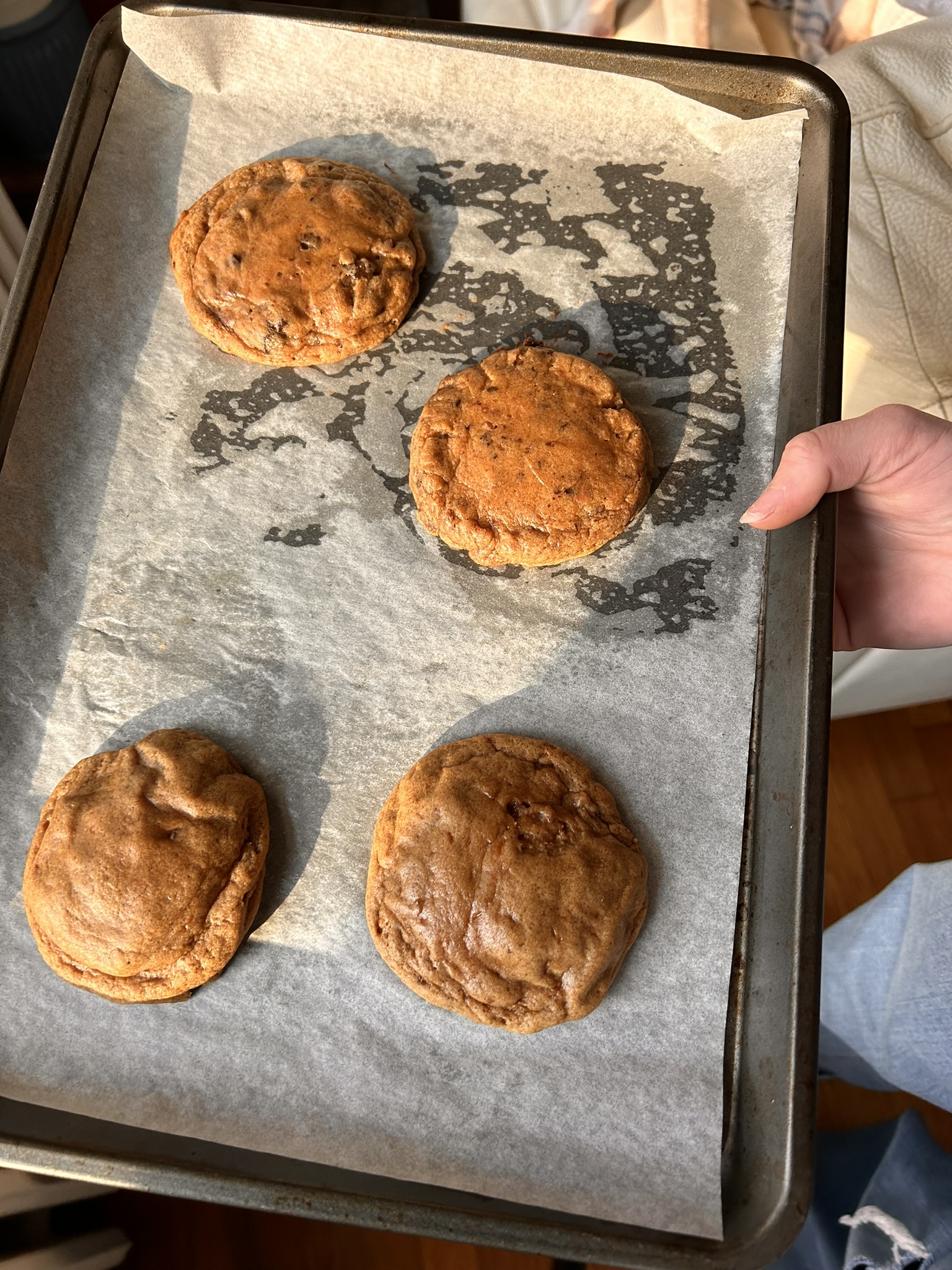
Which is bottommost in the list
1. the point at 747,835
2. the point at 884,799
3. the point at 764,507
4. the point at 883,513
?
the point at 747,835

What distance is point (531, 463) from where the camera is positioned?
1.79m

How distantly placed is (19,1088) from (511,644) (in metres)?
1.14

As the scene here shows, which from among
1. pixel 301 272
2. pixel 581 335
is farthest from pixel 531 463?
pixel 301 272

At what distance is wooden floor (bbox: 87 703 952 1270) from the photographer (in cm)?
261

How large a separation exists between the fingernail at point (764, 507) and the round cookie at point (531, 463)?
0.69ft

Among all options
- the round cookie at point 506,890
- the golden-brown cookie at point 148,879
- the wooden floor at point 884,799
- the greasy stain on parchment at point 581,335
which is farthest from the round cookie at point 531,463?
the wooden floor at point 884,799

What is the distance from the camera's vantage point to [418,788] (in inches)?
64.4

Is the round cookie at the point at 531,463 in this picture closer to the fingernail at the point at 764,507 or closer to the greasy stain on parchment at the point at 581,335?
the greasy stain on parchment at the point at 581,335

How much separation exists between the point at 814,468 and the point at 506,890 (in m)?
0.90

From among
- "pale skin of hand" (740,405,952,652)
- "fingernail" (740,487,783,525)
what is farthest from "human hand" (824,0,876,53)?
"fingernail" (740,487,783,525)

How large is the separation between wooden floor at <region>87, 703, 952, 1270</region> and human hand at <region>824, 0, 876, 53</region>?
2004 millimetres

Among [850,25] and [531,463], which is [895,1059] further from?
[850,25]

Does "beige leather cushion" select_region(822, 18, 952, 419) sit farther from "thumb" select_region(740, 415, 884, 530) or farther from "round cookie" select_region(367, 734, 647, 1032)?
"round cookie" select_region(367, 734, 647, 1032)

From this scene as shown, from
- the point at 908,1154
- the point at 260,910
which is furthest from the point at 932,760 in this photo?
the point at 260,910
